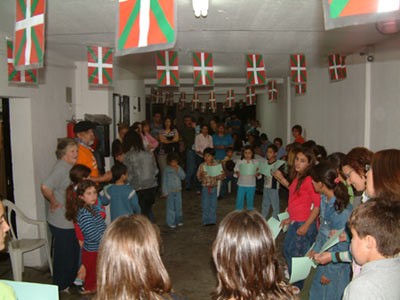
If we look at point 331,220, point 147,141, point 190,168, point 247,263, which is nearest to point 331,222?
point 331,220

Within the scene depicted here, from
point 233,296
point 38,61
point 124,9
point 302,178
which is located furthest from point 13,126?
point 233,296

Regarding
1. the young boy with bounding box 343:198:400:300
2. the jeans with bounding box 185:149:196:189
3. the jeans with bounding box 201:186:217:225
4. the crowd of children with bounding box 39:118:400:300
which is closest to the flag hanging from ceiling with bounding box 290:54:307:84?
the crowd of children with bounding box 39:118:400:300

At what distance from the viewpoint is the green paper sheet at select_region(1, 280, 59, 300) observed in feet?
5.84

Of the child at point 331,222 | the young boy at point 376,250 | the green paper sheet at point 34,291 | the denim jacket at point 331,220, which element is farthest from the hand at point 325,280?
the green paper sheet at point 34,291

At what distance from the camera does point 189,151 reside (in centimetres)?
952

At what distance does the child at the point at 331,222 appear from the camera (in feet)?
9.20

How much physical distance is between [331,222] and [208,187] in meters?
3.31

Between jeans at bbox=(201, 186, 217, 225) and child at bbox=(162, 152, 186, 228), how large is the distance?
404mm

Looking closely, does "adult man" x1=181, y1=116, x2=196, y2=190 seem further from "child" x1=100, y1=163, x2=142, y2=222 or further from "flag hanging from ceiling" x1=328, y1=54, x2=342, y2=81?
"child" x1=100, y1=163, x2=142, y2=222

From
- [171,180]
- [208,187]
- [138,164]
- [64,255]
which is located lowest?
[64,255]

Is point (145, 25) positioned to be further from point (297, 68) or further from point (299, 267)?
point (297, 68)

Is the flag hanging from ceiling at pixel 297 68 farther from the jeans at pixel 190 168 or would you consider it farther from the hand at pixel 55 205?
the jeans at pixel 190 168

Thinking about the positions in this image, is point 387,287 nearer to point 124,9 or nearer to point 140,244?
point 140,244

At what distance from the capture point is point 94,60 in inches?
185
